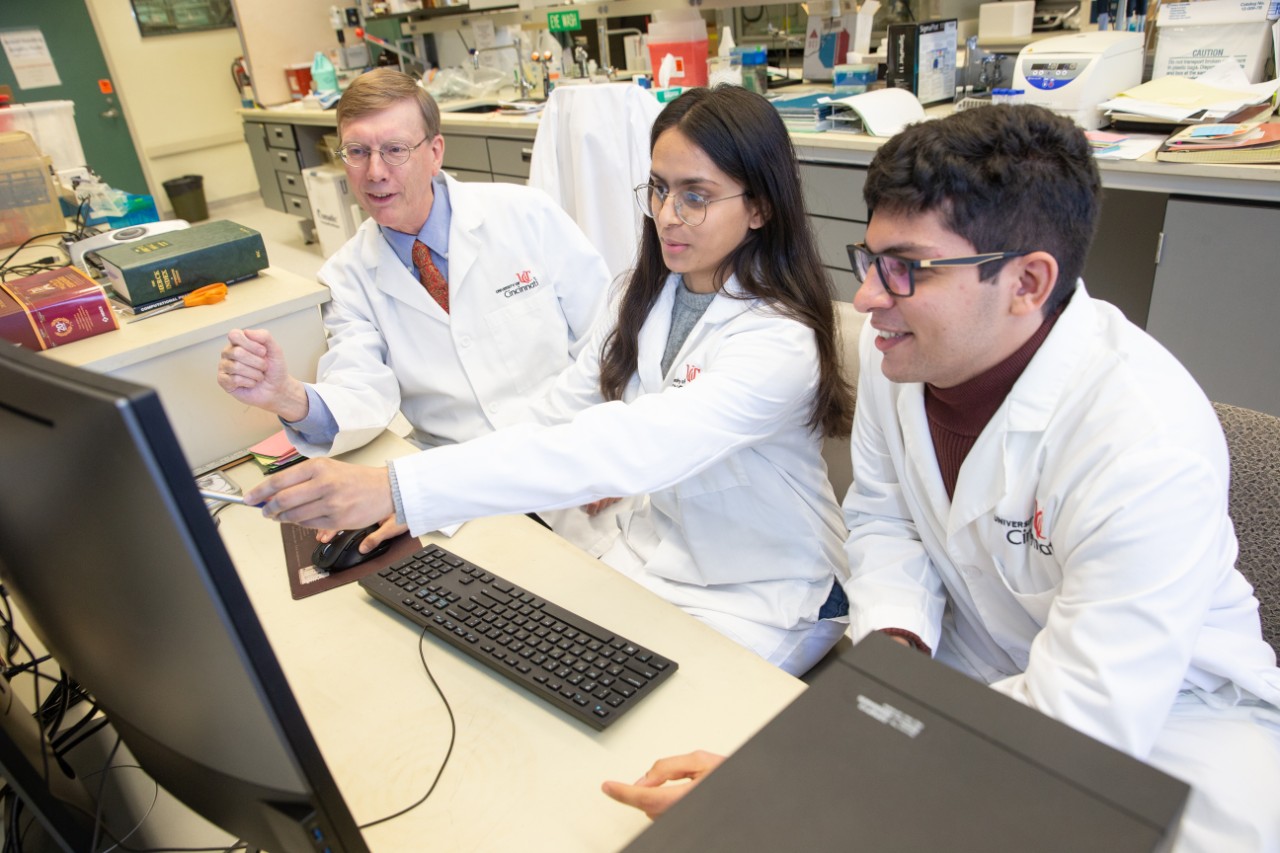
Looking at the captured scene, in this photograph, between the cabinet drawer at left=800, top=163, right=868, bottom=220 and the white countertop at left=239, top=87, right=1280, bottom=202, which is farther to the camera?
the cabinet drawer at left=800, top=163, right=868, bottom=220

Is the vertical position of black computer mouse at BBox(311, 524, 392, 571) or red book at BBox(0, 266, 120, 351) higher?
red book at BBox(0, 266, 120, 351)

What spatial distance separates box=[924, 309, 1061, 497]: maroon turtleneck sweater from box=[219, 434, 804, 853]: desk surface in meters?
0.36

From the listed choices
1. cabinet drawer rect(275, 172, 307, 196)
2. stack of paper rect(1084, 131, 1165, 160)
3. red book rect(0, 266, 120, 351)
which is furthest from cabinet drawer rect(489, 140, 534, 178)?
red book rect(0, 266, 120, 351)

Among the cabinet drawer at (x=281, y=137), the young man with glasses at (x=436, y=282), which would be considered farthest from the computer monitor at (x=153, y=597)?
the cabinet drawer at (x=281, y=137)

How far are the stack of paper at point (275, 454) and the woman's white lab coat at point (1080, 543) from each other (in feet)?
2.95

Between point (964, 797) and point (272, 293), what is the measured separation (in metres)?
1.41

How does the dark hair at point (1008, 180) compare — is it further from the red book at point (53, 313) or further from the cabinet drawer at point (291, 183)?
the cabinet drawer at point (291, 183)

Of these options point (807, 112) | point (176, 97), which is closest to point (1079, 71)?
point (807, 112)

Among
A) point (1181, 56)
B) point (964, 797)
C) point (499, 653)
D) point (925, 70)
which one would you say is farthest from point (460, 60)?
point (964, 797)

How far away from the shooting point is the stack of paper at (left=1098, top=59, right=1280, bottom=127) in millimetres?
2180

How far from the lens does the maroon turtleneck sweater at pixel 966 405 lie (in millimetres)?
956

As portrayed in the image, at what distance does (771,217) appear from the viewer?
1.26 m

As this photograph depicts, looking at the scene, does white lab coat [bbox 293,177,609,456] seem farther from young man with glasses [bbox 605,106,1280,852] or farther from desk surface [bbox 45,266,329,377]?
young man with glasses [bbox 605,106,1280,852]

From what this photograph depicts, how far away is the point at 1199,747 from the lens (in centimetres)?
86
